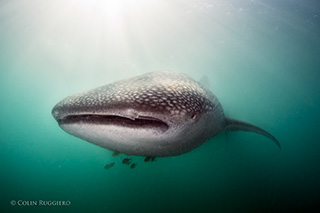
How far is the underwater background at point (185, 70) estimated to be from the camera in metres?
12.2

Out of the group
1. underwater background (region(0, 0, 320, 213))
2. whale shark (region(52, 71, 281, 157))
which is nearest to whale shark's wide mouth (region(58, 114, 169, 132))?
whale shark (region(52, 71, 281, 157))

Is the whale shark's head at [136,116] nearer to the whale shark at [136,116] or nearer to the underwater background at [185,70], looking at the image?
the whale shark at [136,116]

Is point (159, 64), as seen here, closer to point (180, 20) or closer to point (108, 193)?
point (180, 20)

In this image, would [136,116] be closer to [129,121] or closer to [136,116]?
[136,116]

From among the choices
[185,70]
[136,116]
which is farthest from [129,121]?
[185,70]

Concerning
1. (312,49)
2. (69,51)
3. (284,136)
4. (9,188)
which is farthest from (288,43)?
(9,188)

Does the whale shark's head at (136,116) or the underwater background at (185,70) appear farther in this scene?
the underwater background at (185,70)

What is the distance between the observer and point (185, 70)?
30.6 metres

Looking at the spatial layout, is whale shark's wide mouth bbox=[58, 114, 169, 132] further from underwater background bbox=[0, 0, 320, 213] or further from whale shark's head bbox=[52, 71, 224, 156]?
underwater background bbox=[0, 0, 320, 213]

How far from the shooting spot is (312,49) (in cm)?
2142

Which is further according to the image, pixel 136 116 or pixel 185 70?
pixel 185 70

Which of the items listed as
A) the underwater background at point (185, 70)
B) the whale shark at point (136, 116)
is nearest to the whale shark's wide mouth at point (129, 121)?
the whale shark at point (136, 116)

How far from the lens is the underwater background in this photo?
12.2 m

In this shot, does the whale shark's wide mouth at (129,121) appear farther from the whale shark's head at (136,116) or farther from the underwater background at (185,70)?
the underwater background at (185,70)
